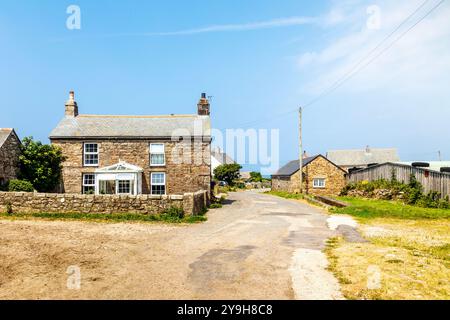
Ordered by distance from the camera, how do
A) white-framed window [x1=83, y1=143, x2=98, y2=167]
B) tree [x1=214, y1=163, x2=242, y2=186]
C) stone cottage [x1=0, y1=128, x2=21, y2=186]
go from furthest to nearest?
tree [x1=214, y1=163, x2=242, y2=186] < white-framed window [x1=83, y1=143, x2=98, y2=167] < stone cottage [x1=0, y1=128, x2=21, y2=186]

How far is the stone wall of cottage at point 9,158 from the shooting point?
1961 centimetres

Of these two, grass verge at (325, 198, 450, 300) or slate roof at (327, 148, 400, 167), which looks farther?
slate roof at (327, 148, 400, 167)

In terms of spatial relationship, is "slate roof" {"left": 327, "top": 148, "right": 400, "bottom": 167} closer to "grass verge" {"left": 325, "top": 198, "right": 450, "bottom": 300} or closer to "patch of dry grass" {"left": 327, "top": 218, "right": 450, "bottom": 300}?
"grass verge" {"left": 325, "top": 198, "right": 450, "bottom": 300}

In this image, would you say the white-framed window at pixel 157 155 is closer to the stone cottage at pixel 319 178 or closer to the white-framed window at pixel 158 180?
the white-framed window at pixel 158 180

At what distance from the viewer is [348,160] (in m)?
68.4

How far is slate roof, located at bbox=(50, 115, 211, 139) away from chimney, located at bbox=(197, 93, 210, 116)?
54 centimetres

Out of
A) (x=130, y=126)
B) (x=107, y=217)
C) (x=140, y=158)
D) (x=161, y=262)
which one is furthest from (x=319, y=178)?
(x=161, y=262)

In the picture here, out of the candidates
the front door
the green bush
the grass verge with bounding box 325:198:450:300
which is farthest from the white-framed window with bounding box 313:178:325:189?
the green bush

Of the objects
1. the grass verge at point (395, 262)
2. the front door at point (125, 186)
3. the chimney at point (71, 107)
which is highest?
the chimney at point (71, 107)

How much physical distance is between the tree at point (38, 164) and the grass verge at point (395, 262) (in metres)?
20.3

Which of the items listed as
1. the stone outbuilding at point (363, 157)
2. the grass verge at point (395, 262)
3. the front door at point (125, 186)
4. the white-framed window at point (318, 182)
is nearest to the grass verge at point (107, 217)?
the grass verge at point (395, 262)

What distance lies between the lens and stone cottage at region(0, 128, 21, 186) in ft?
64.3

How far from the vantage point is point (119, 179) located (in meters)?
24.0

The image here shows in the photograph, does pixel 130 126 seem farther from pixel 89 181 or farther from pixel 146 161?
pixel 89 181
